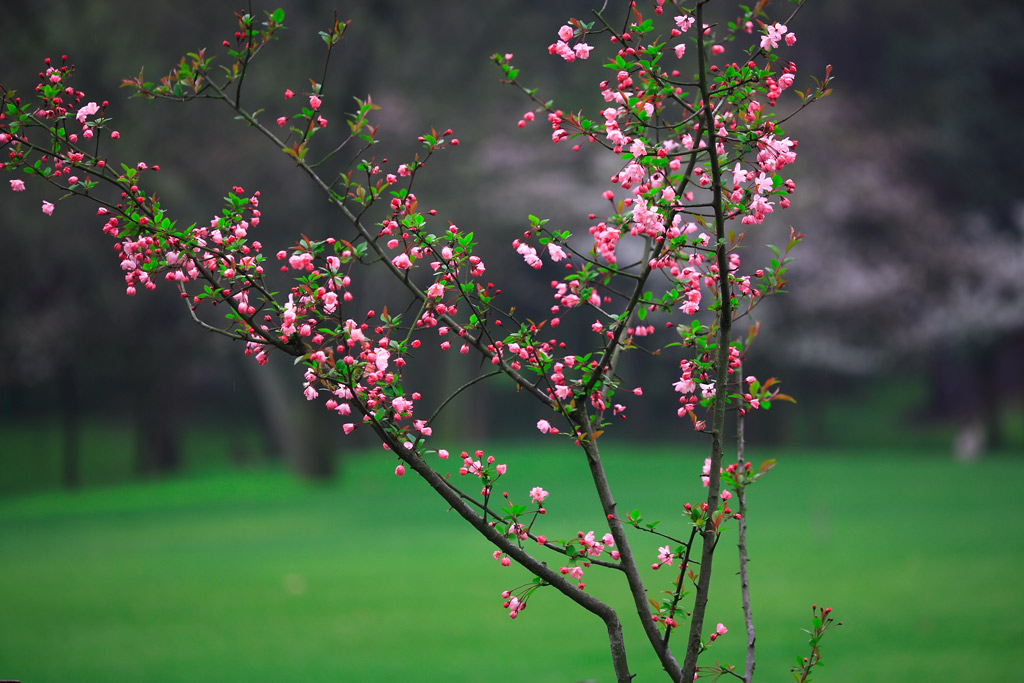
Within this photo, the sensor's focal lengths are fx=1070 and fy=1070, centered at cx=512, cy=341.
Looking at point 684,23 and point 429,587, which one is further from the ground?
point 684,23

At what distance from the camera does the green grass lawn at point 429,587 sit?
256 inches

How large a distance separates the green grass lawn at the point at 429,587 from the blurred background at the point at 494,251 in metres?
0.42

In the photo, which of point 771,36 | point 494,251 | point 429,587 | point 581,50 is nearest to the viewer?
point 771,36

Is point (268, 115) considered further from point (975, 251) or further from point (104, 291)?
point (975, 251)

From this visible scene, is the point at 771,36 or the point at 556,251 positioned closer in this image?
the point at 771,36

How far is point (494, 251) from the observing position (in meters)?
20.0

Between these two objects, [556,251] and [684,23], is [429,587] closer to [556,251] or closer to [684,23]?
[556,251]

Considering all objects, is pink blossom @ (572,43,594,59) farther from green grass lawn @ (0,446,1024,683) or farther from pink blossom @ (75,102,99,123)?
green grass lawn @ (0,446,1024,683)

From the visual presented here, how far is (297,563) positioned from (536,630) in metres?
3.48

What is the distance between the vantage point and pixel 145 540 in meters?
11.7

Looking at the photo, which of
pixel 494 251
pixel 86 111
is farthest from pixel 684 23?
pixel 494 251

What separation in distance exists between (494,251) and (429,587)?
11.8 m

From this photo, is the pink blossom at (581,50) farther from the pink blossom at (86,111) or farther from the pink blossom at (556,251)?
the pink blossom at (86,111)

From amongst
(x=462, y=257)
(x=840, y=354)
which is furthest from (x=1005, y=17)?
(x=462, y=257)
